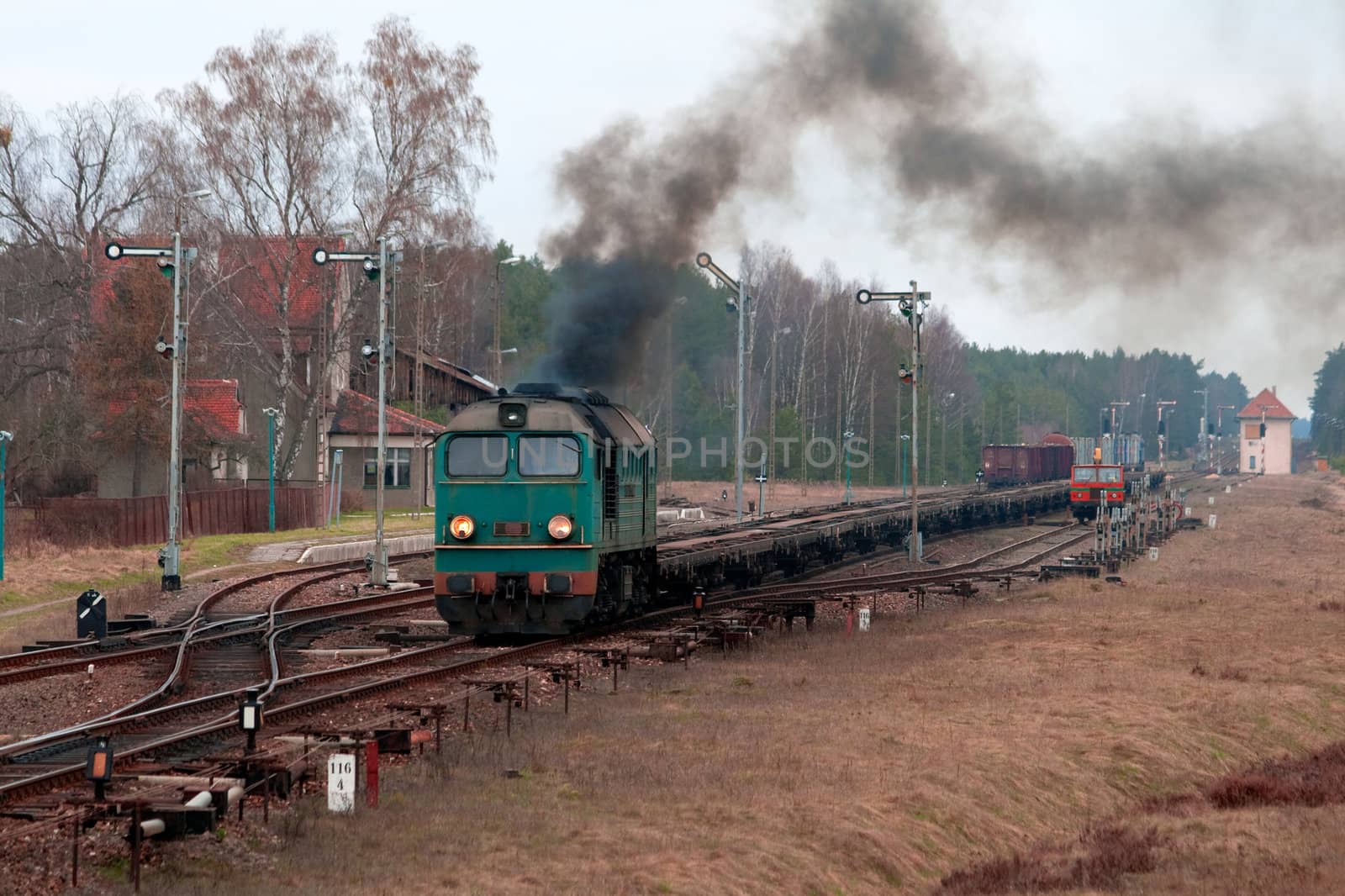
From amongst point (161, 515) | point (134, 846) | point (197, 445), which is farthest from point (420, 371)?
point (134, 846)

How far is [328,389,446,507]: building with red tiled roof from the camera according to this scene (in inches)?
2318

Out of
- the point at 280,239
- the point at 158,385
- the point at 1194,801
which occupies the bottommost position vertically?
the point at 1194,801

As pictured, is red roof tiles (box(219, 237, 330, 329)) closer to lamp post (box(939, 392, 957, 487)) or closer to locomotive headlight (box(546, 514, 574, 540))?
locomotive headlight (box(546, 514, 574, 540))

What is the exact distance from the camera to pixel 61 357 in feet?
188

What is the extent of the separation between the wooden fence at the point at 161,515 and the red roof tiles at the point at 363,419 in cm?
851

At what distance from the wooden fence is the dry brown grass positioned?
24.4 m

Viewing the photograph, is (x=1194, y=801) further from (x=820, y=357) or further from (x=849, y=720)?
(x=820, y=357)

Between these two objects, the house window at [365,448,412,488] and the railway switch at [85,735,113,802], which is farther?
the house window at [365,448,412,488]

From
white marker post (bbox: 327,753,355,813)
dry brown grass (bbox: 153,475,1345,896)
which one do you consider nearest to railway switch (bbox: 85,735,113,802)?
dry brown grass (bbox: 153,475,1345,896)

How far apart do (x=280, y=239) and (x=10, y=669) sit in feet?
110

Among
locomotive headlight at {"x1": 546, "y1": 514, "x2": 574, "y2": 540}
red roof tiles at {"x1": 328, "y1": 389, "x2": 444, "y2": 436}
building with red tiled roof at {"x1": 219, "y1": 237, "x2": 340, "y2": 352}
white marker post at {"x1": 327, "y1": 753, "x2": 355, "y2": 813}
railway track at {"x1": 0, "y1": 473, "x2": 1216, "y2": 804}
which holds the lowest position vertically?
railway track at {"x1": 0, "y1": 473, "x2": 1216, "y2": 804}

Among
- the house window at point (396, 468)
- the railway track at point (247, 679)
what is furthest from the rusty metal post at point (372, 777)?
the house window at point (396, 468)

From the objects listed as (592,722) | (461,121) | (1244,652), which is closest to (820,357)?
(461,121)

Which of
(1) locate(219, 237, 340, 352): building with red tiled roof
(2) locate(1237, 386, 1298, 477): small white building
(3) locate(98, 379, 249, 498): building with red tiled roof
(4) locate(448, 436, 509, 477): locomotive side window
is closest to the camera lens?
(4) locate(448, 436, 509, 477): locomotive side window
